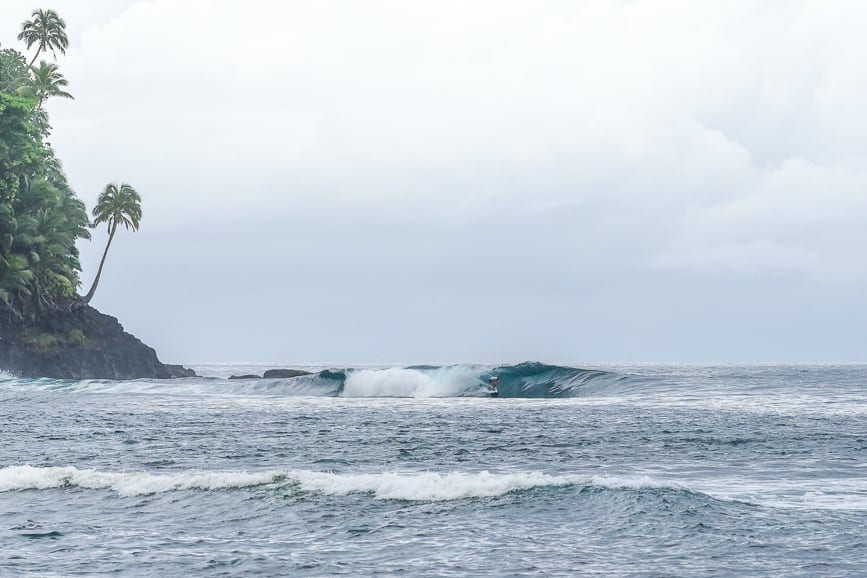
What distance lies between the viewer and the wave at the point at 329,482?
57.5 feet

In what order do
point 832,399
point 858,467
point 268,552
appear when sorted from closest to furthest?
point 268,552 → point 858,467 → point 832,399

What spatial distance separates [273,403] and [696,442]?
31.1 meters

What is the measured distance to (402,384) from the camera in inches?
2692

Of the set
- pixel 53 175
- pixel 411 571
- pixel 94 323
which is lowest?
pixel 411 571

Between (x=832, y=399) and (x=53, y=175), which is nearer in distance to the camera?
(x=832, y=399)

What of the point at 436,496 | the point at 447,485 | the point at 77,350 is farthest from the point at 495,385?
the point at 436,496

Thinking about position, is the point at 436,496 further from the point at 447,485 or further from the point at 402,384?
the point at 402,384

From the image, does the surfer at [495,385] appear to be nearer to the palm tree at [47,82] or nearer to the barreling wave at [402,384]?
the barreling wave at [402,384]

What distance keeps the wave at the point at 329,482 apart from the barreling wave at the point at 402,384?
46164mm

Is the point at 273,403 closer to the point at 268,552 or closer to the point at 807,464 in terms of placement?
the point at 807,464

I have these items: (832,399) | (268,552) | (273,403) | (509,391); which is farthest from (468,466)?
(509,391)

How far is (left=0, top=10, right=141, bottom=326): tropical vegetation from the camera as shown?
69688 millimetres

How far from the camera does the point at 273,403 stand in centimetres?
5425

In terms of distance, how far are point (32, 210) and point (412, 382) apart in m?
35.1
